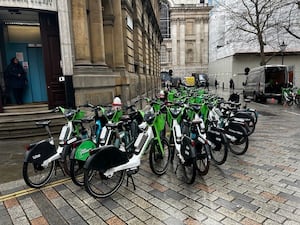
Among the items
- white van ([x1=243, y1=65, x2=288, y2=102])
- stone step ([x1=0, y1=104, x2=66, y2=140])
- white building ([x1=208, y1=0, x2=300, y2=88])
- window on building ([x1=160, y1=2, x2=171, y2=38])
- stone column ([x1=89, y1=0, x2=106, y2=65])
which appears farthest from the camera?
window on building ([x1=160, y1=2, x2=171, y2=38])

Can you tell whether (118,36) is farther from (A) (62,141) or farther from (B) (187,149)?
(B) (187,149)

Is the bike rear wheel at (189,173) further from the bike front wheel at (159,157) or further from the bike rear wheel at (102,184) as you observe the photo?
the bike rear wheel at (102,184)

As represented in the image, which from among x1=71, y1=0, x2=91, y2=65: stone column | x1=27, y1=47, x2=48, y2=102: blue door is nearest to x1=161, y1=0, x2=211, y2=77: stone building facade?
x1=27, y1=47, x2=48, y2=102: blue door

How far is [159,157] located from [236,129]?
1830 mm

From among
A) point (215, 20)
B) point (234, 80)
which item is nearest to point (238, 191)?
point (234, 80)

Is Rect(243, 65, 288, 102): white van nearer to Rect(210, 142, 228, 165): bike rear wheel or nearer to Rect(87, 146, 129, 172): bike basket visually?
Rect(210, 142, 228, 165): bike rear wheel

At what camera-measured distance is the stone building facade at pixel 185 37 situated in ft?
187

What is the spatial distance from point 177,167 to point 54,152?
7.08 ft

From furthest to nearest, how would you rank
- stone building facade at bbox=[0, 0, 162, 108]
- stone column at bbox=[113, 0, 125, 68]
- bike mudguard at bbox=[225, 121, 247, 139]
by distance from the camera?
1. stone column at bbox=[113, 0, 125, 68]
2. stone building facade at bbox=[0, 0, 162, 108]
3. bike mudguard at bbox=[225, 121, 247, 139]

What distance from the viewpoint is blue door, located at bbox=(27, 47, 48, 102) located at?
9555 millimetres

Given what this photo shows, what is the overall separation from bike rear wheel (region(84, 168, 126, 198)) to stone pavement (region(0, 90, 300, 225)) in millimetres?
100

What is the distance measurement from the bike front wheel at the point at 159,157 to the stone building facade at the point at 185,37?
54574mm

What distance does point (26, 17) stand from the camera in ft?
28.8

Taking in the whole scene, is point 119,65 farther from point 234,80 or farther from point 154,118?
point 234,80
